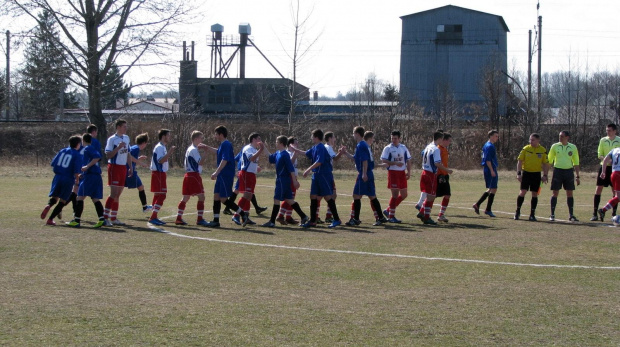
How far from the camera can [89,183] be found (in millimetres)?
13648

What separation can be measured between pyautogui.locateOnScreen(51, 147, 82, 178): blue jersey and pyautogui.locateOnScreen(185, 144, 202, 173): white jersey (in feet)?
7.11

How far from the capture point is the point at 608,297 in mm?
7613

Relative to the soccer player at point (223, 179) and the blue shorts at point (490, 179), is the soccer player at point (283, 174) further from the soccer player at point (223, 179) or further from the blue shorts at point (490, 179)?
the blue shorts at point (490, 179)

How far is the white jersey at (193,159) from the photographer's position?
13570 mm

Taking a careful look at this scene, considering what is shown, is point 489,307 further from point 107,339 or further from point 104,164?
point 104,164

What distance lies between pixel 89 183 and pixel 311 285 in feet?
23.3

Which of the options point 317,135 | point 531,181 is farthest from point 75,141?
point 531,181

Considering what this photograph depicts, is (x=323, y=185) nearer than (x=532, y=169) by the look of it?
Yes

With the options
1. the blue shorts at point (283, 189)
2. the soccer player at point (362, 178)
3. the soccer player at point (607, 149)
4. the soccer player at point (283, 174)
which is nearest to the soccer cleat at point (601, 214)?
the soccer player at point (607, 149)

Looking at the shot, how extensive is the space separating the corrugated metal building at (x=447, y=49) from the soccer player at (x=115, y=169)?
1914 inches

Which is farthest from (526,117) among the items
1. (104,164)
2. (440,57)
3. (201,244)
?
(201,244)

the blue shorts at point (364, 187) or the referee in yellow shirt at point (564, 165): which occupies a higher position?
the referee in yellow shirt at point (564, 165)

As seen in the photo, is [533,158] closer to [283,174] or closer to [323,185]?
[323,185]

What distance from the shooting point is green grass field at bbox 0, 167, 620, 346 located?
6.08 metres
